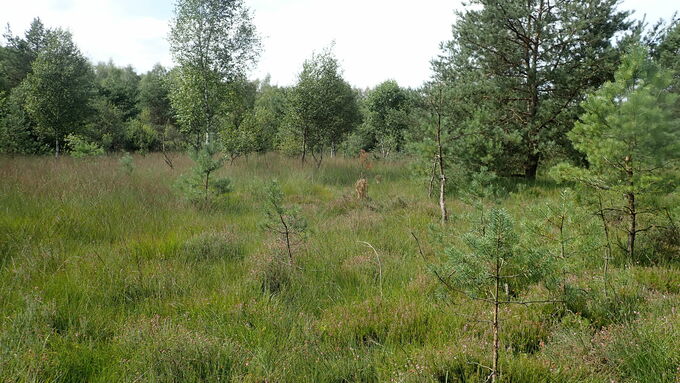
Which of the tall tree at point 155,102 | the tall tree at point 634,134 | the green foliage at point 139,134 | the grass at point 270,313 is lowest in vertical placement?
the grass at point 270,313

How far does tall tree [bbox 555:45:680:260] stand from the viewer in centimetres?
396

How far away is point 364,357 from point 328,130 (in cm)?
1459

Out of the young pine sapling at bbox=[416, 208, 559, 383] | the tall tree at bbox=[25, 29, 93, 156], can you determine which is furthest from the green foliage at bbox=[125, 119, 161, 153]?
the young pine sapling at bbox=[416, 208, 559, 383]

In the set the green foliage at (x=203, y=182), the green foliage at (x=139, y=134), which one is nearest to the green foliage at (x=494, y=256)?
the green foliage at (x=203, y=182)

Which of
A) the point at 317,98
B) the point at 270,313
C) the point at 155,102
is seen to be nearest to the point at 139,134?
the point at 155,102

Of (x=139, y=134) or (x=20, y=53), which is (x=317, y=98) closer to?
(x=139, y=134)

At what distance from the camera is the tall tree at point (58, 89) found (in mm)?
18094

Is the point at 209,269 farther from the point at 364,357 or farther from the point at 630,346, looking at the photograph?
the point at 630,346

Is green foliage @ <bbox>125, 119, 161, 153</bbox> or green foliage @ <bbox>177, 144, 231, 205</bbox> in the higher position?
green foliage @ <bbox>125, 119, 161, 153</bbox>

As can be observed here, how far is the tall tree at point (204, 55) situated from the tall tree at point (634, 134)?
1610 centimetres

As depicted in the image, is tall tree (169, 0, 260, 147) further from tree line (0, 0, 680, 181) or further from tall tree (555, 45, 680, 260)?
tall tree (555, 45, 680, 260)

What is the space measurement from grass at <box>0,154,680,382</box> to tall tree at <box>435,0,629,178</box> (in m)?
7.35

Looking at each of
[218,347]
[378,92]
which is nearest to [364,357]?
[218,347]

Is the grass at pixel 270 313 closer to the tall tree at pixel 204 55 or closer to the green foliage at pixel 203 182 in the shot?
the green foliage at pixel 203 182
